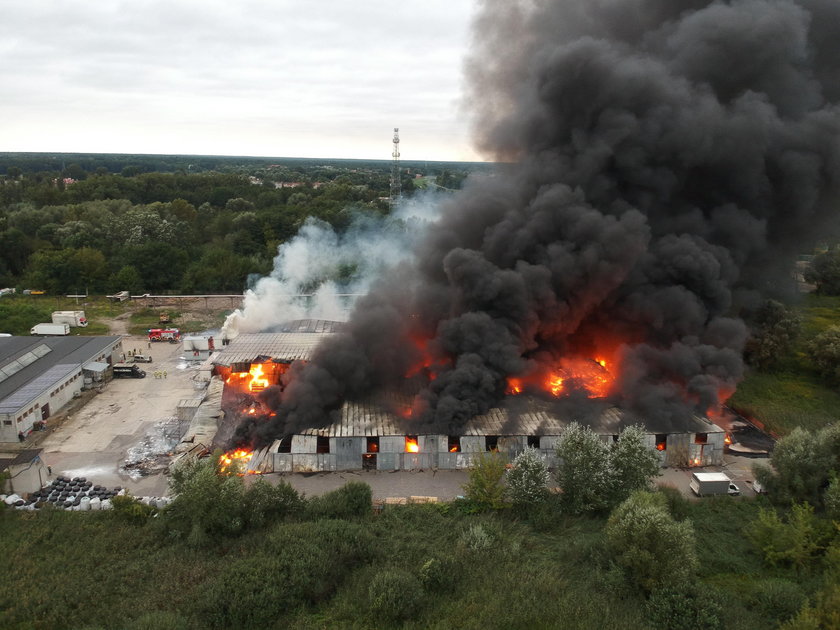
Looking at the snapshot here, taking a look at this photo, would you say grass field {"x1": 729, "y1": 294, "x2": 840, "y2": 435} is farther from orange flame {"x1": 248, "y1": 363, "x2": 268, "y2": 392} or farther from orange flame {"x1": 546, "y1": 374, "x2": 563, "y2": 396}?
orange flame {"x1": 248, "y1": 363, "x2": 268, "y2": 392}

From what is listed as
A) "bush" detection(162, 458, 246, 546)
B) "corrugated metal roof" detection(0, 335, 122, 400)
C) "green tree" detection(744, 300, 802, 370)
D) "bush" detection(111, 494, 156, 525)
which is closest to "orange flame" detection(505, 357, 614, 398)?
"green tree" detection(744, 300, 802, 370)

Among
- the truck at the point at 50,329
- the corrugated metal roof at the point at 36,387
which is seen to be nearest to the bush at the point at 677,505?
the corrugated metal roof at the point at 36,387

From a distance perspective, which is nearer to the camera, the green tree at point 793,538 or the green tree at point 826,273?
the green tree at point 793,538

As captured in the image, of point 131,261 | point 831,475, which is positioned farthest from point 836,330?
point 131,261

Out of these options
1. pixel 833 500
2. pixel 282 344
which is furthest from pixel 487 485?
pixel 282 344

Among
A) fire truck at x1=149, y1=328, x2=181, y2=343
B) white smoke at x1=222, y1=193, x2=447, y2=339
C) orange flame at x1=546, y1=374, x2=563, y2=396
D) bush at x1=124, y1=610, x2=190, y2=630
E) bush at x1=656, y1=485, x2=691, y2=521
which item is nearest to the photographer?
bush at x1=124, y1=610, x2=190, y2=630

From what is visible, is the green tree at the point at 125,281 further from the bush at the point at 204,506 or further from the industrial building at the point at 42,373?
the bush at the point at 204,506
